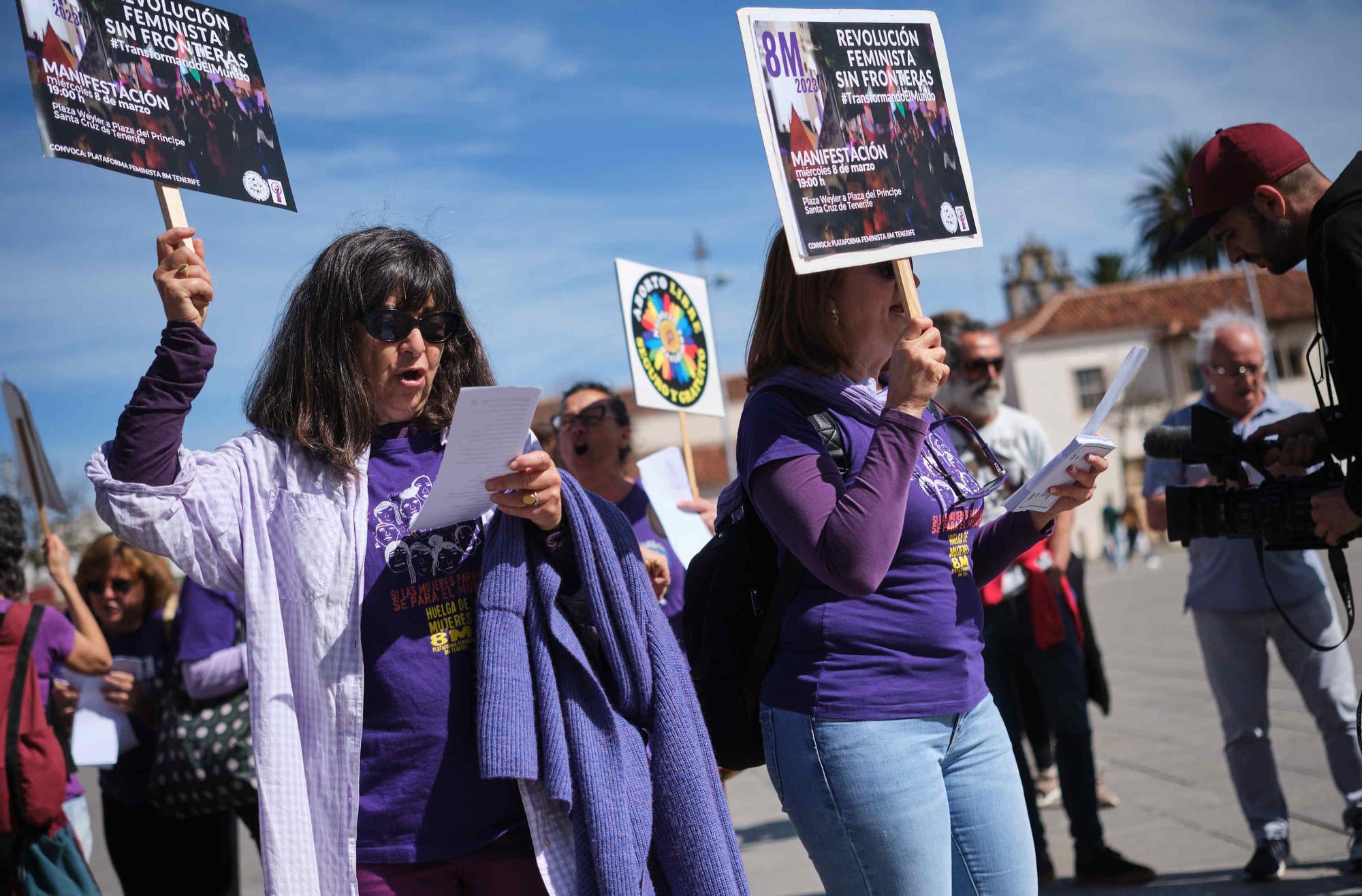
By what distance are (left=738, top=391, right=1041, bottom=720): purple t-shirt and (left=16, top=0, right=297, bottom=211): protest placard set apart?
45.5 inches

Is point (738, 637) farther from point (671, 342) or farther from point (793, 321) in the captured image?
point (671, 342)

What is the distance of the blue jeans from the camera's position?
2260mm

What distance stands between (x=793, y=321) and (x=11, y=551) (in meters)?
2.92

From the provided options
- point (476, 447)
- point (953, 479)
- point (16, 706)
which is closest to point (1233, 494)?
point (953, 479)

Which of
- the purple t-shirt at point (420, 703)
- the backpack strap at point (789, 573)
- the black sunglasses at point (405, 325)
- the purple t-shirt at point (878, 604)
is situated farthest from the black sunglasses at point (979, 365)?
the purple t-shirt at point (420, 703)

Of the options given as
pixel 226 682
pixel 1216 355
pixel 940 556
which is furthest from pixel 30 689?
pixel 1216 355

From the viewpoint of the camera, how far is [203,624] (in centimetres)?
432

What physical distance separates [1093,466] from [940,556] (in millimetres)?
417

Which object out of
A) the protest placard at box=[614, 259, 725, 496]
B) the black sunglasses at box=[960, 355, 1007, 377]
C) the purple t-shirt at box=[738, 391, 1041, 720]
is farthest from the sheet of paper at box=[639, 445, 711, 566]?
the purple t-shirt at box=[738, 391, 1041, 720]

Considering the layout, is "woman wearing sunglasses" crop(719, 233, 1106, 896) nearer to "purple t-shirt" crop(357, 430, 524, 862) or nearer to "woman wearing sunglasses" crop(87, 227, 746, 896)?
"woman wearing sunglasses" crop(87, 227, 746, 896)

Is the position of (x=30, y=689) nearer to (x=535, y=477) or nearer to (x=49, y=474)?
(x=49, y=474)

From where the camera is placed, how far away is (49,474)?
15.0 feet

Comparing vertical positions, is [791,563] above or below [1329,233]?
below

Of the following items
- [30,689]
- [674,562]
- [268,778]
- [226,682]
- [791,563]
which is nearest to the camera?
[268,778]
